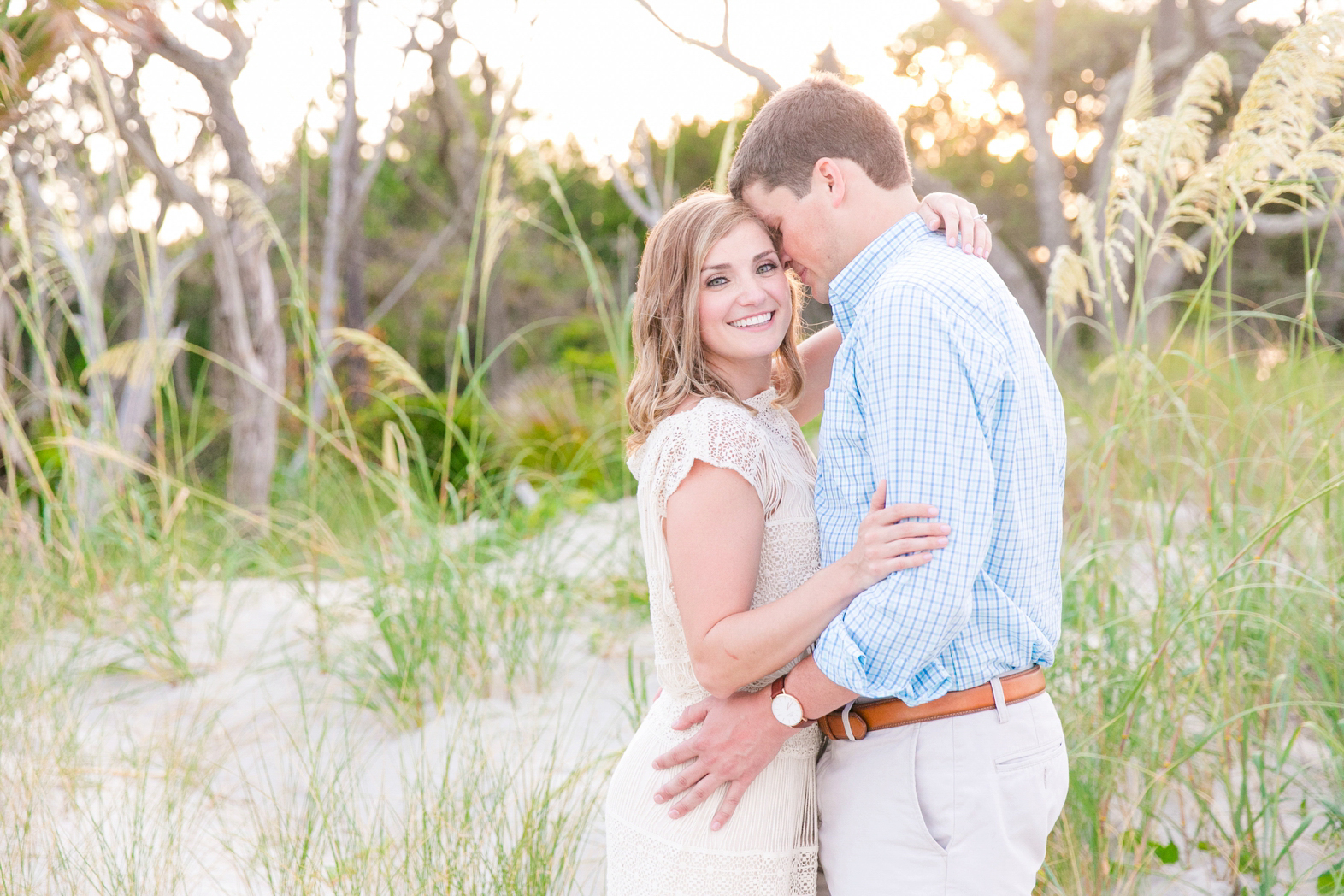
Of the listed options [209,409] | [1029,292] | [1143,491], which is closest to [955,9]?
[1029,292]

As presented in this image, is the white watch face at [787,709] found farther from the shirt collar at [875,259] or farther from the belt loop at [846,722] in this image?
the shirt collar at [875,259]

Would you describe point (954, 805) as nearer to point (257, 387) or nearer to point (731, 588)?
point (731, 588)

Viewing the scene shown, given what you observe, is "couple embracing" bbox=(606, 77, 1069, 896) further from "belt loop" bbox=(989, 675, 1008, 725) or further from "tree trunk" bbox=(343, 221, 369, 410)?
"tree trunk" bbox=(343, 221, 369, 410)

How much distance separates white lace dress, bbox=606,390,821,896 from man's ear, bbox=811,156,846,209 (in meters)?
0.39

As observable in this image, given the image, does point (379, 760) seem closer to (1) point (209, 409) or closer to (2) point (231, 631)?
(2) point (231, 631)

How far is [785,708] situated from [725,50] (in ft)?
21.9

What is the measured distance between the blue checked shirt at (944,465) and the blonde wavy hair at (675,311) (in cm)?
31

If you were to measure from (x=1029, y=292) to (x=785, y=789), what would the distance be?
711cm

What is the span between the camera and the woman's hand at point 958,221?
162cm

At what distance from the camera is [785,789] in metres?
1.70

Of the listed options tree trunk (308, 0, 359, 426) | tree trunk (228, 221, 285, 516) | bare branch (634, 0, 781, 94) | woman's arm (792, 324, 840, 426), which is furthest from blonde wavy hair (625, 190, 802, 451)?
Answer: tree trunk (308, 0, 359, 426)

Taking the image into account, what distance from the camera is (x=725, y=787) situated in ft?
5.58

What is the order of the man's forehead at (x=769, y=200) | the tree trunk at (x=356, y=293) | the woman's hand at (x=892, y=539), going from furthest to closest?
the tree trunk at (x=356, y=293), the man's forehead at (x=769, y=200), the woman's hand at (x=892, y=539)

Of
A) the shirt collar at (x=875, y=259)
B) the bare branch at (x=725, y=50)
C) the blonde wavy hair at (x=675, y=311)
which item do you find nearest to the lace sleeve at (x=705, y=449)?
the blonde wavy hair at (x=675, y=311)
